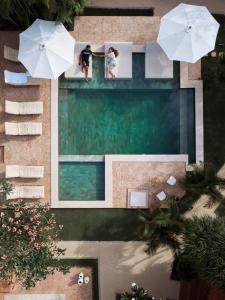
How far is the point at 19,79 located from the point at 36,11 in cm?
198

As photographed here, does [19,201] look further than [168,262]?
No

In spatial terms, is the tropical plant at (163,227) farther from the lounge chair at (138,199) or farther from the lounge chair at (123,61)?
the lounge chair at (123,61)

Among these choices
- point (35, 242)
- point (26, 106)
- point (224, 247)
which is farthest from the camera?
point (26, 106)

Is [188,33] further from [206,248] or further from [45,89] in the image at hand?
[206,248]

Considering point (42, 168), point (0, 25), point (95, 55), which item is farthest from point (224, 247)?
point (0, 25)

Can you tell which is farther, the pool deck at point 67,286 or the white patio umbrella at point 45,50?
the pool deck at point 67,286

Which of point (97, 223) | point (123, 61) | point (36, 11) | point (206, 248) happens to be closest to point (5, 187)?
point (97, 223)

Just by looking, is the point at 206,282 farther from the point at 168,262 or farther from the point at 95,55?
the point at 95,55

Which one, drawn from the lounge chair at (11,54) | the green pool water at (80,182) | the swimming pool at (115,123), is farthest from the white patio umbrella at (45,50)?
the green pool water at (80,182)

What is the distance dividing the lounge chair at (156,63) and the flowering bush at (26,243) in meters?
4.95

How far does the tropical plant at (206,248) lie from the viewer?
31.2 feet

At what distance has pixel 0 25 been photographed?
489 inches

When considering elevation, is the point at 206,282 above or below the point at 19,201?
below

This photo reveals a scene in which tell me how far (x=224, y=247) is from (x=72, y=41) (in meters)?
6.82
